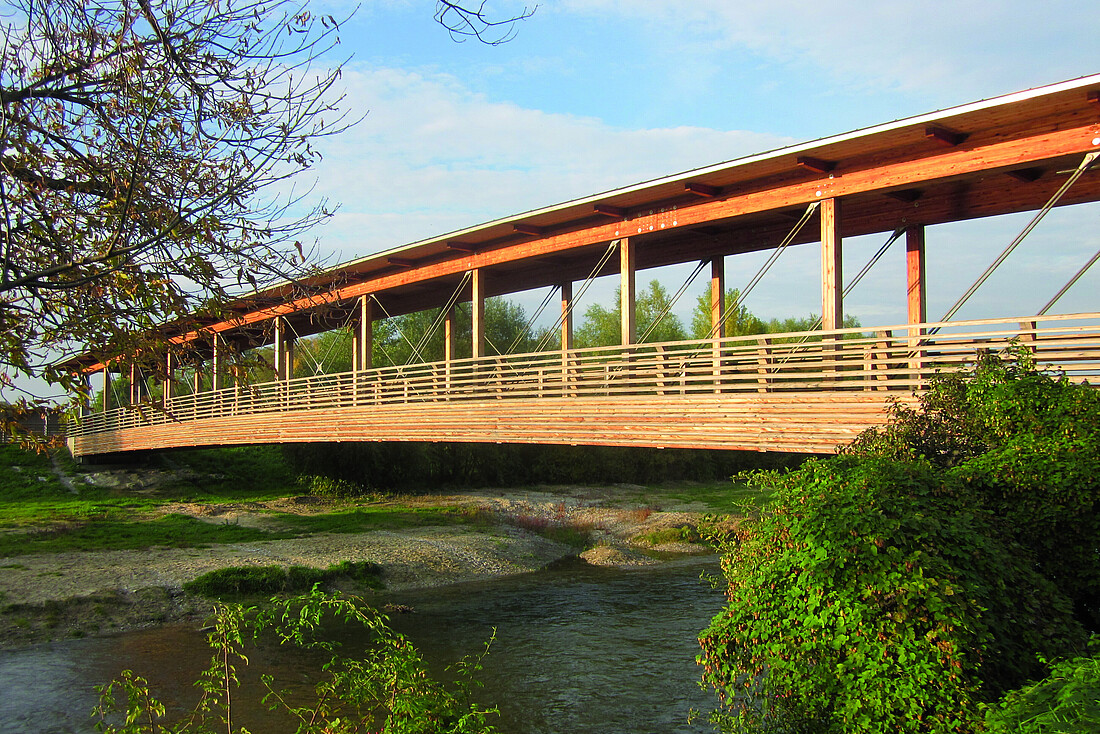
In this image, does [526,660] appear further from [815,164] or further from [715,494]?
[715,494]

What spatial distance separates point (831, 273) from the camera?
42.3ft

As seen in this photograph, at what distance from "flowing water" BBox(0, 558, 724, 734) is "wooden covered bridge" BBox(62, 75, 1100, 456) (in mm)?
2875

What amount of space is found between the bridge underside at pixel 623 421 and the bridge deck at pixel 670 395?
0.07 feet

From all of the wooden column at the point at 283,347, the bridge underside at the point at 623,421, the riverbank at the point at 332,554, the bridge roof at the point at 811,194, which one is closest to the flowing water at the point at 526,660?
the riverbank at the point at 332,554

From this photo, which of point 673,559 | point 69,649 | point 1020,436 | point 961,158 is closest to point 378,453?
point 673,559

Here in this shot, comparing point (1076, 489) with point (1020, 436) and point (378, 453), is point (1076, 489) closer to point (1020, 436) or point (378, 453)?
point (1020, 436)

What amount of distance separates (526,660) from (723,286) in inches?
375

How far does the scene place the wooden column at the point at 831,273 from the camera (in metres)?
12.8

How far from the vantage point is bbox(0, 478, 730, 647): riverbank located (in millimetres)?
13562

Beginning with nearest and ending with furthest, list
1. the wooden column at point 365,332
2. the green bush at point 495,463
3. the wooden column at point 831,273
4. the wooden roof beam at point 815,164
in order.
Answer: the wooden column at point 831,273, the wooden roof beam at point 815,164, the wooden column at point 365,332, the green bush at point 495,463

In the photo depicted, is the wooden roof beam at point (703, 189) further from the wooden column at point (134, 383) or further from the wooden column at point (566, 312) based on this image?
the wooden column at point (134, 383)

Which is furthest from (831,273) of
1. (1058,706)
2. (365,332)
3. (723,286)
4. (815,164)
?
(365,332)

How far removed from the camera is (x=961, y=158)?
12.1m

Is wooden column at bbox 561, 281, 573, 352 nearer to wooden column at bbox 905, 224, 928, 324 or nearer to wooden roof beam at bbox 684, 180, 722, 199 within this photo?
wooden roof beam at bbox 684, 180, 722, 199
